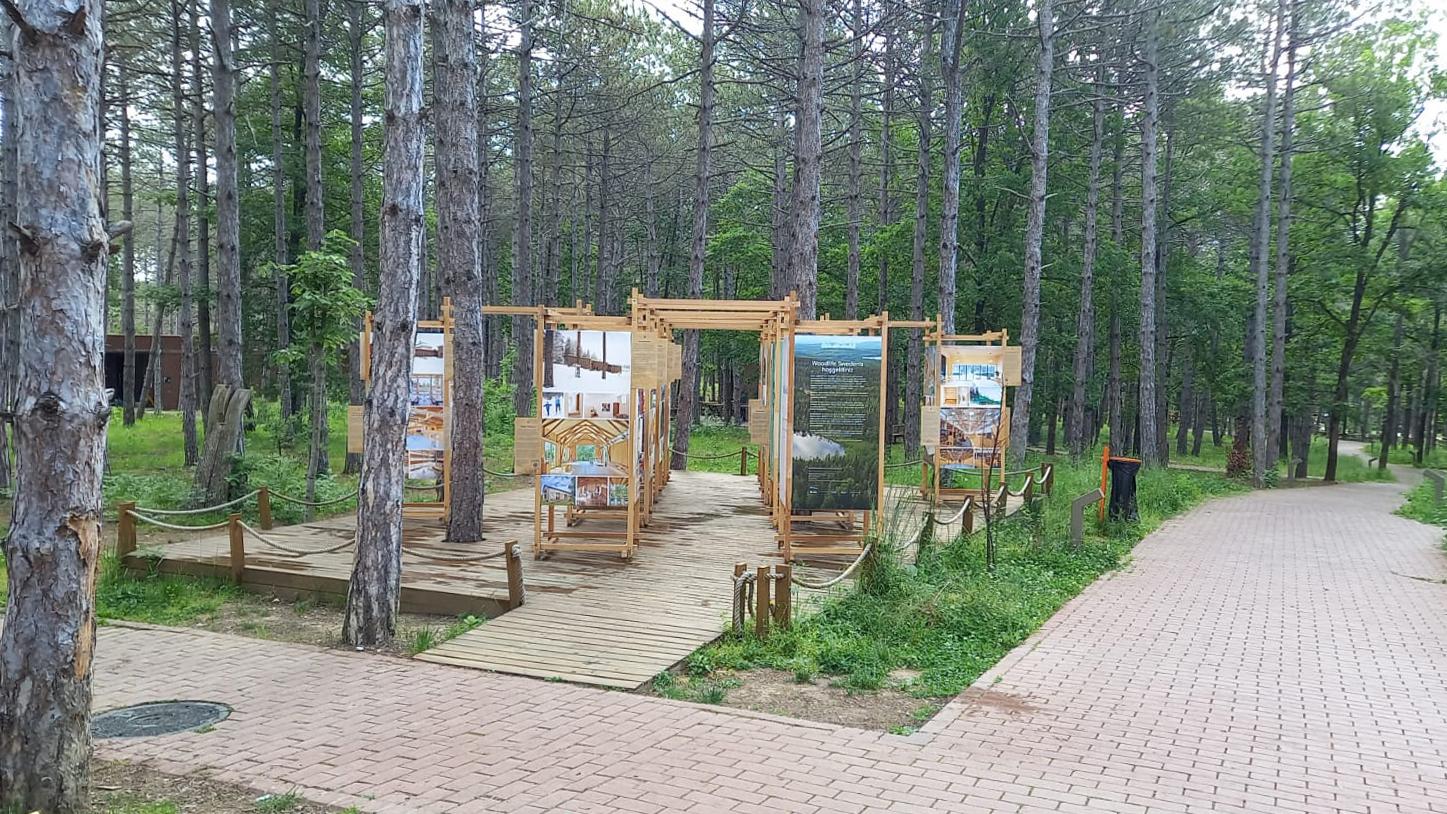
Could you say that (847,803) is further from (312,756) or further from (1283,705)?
(1283,705)

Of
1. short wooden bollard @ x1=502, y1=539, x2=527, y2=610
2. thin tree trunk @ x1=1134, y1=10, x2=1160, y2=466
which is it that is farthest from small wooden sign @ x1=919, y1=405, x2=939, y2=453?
thin tree trunk @ x1=1134, y1=10, x2=1160, y2=466

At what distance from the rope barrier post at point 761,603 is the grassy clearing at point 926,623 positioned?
8 cm

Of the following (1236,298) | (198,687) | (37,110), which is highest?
(1236,298)

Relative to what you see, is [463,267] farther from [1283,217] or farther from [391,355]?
[1283,217]

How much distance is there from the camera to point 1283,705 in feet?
20.5

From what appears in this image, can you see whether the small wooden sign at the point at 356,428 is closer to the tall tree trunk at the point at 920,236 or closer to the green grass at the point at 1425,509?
the tall tree trunk at the point at 920,236

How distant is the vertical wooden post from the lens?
728 cm

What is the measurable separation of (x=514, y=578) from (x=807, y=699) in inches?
116

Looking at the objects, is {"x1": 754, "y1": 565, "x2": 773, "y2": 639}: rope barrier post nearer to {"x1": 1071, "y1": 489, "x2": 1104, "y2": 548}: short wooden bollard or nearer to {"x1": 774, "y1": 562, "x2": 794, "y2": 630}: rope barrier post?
{"x1": 774, "y1": 562, "x2": 794, "y2": 630}: rope barrier post

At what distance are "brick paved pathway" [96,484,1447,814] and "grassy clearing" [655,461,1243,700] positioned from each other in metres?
0.36

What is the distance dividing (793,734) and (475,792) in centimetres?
184

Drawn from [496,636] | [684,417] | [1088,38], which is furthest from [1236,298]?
[496,636]

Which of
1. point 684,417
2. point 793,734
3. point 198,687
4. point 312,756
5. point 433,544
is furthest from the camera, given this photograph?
point 684,417

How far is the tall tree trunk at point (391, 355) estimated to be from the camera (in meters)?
7.27
